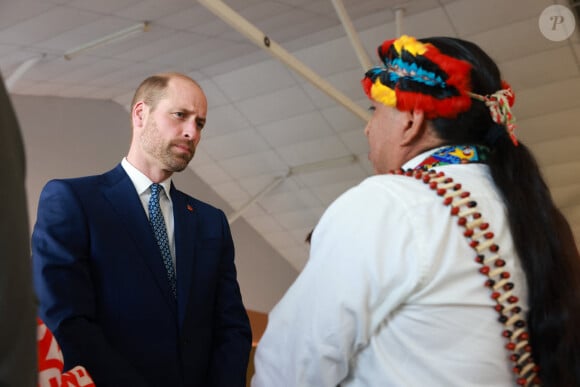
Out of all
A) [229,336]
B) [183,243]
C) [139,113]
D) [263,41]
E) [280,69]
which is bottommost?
[229,336]

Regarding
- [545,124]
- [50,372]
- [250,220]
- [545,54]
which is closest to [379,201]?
[50,372]

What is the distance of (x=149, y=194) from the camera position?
3.09 m

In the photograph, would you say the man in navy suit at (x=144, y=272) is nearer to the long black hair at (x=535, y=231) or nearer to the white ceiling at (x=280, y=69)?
the long black hair at (x=535, y=231)

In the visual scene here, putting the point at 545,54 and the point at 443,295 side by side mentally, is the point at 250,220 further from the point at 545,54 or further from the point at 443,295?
the point at 443,295

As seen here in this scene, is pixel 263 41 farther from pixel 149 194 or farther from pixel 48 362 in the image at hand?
pixel 48 362

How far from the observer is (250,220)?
17.2 metres

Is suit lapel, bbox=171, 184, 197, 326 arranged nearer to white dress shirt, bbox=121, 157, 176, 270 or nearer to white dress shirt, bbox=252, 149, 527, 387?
white dress shirt, bbox=121, 157, 176, 270

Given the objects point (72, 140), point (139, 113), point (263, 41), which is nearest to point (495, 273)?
point (139, 113)

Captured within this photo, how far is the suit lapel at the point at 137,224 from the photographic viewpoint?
2891mm

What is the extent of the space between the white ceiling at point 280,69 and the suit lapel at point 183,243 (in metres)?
5.72

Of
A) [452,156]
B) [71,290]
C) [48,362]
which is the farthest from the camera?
[71,290]

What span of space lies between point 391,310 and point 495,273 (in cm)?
28

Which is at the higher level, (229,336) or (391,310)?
(391,310)

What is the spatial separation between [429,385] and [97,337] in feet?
4.09
